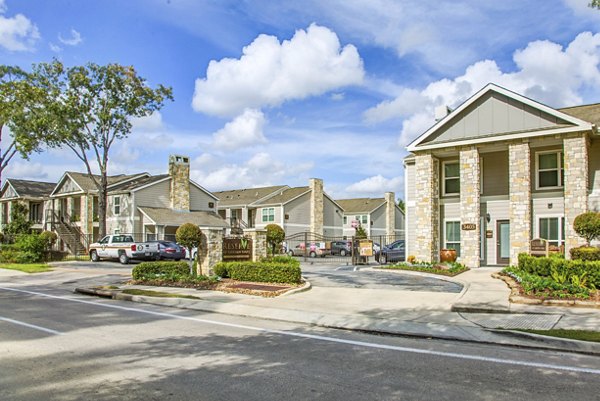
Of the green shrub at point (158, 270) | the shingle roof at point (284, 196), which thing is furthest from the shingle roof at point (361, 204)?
the green shrub at point (158, 270)

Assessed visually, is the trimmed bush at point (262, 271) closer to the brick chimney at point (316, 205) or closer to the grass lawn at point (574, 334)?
the grass lawn at point (574, 334)

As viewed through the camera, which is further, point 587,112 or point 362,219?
point 362,219

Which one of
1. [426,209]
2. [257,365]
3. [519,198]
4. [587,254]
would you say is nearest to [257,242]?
[426,209]

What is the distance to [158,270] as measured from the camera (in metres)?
18.5

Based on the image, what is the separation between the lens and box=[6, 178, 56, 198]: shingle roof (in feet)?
164

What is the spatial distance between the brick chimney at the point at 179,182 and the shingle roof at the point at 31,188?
17047 millimetres

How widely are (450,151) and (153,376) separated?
20.2m

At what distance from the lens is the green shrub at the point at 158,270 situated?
18047 millimetres

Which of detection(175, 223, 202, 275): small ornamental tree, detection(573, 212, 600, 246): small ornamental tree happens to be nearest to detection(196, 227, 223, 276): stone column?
detection(175, 223, 202, 275): small ornamental tree

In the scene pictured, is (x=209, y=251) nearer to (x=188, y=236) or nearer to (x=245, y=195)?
(x=188, y=236)

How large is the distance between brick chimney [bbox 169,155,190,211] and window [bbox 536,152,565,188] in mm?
28794

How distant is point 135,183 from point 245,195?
572 inches

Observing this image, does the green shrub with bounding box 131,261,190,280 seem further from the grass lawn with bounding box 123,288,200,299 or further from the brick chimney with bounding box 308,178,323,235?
the brick chimney with bounding box 308,178,323,235

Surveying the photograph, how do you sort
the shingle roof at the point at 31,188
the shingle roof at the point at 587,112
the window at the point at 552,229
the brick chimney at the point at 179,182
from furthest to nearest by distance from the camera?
the shingle roof at the point at 31,188 < the brick chimney at the point at 179,182 < the shingle roof at the point at 587,112 < the window at the point at 552,229
